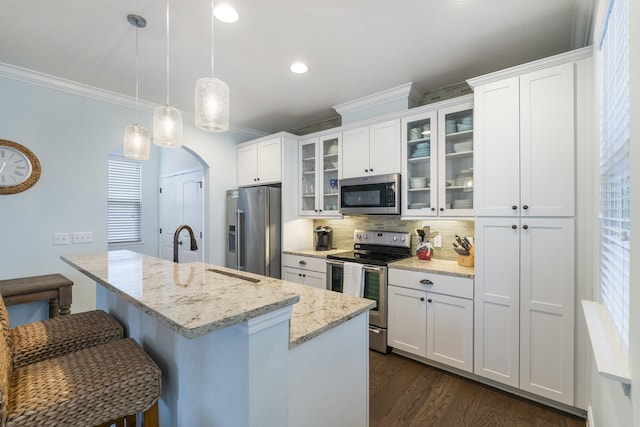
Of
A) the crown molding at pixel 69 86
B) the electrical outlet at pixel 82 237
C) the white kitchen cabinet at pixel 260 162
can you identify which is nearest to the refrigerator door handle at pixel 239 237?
the white kitchen cabinet at pixel 260 162

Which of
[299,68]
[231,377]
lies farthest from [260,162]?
[231,377]

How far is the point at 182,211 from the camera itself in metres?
4.84

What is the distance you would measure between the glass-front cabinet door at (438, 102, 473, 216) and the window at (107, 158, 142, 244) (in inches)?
197

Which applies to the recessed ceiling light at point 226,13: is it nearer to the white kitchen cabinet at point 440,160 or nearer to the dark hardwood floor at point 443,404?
the white kitchen cabinet at point 440,160

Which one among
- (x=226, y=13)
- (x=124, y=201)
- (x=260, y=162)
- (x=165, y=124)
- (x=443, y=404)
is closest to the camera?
(x=165, y=124)

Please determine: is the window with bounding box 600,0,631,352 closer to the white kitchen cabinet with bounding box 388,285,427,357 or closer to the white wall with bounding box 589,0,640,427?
the white wall with bounding box 589,0,640,427

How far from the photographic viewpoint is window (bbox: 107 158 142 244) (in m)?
5.08

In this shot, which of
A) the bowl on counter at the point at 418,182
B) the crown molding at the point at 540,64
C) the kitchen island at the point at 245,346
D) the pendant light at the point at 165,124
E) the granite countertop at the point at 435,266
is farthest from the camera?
the bowl on counter at the point at 418,182

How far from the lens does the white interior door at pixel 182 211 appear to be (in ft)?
14.5

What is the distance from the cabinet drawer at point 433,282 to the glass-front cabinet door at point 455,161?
58 centimetres

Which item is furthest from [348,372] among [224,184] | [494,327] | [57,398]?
[224,184]

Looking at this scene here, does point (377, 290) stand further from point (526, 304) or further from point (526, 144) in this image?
point (526, 144)

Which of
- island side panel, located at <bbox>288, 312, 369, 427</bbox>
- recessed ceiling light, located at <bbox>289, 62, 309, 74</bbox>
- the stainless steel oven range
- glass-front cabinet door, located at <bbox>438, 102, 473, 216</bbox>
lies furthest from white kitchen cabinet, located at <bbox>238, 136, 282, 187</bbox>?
island side panel, located at <bbox>288, 312, 369, 427</bbox>

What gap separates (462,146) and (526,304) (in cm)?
136
